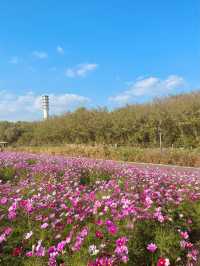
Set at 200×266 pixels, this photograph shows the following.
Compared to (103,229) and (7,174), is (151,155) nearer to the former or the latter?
(7,174)

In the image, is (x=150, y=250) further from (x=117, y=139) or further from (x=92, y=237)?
(x=117, y=139)

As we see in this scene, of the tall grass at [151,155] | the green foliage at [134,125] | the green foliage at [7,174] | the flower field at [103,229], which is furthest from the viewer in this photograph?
the green foliage at [134,125]

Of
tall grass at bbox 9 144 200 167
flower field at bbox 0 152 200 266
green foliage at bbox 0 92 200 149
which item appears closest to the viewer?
flower field at bbox 0 152 200 266

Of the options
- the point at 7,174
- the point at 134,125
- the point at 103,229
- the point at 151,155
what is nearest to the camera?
the point at 103,229

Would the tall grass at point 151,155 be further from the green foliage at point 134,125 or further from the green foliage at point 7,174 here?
the green foliage at point 7,174

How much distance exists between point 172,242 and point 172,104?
17.0m

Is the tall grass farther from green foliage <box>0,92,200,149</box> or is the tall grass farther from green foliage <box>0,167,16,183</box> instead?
green foliage <box>0,167,16,183</box>

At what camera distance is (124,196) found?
4.05 metres

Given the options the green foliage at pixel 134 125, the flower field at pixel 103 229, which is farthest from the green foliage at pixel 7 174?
the green foliage at pixel 134 125

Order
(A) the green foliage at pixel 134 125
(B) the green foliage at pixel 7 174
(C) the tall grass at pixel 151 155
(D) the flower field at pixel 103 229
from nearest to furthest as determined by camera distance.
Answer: (D) the flower field at pixel 103 229
(B) the green foliage at pixel 7 174
(C) the tall grass at pixel 151 155
(A) the green foliage at pixel 134 125

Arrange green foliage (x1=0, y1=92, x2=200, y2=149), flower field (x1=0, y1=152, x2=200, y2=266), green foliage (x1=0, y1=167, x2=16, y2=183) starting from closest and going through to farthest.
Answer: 1. flower field (x1=0, y1=152, x2=200, y2=266)
2. green foliage (x1=0, y1=167, x2=16, y2=183)
3. green foliage (x1=0, y1=92, x2=200, y2=149)

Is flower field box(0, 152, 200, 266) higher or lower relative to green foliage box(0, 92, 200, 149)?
lower

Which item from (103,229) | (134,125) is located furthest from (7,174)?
(134,125)

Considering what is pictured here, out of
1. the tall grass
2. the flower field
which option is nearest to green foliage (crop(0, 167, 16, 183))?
the flower field
